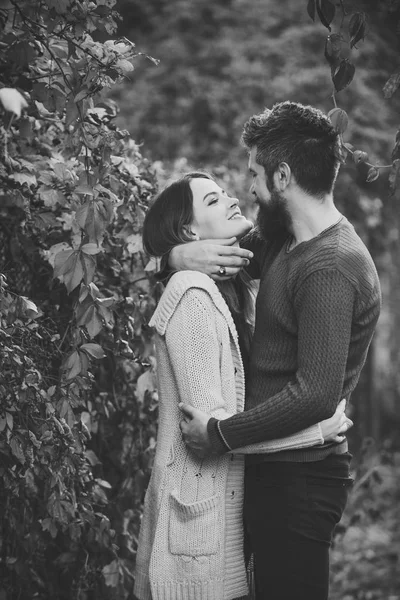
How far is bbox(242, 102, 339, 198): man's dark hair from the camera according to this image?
2387mm

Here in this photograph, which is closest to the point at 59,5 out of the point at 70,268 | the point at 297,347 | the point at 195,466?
the point at 70,268

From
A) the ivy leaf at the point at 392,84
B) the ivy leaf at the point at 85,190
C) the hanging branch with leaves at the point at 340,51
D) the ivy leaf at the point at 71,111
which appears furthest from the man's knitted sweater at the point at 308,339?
the ivy leaf at the point at 71,111

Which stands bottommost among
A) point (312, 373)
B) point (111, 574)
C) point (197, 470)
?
point (111, 574)

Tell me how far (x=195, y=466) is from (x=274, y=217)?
2.68ft

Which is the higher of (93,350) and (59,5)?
(59,5)

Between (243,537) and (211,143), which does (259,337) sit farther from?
(211,143)

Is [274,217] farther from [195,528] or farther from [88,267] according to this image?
[195,528]

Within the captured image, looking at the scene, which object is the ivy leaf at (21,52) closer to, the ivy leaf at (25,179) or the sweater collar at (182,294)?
the ivy leaf at (25,179)

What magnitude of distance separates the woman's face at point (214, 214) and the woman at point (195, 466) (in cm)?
21

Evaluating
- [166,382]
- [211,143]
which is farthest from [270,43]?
[166,382]

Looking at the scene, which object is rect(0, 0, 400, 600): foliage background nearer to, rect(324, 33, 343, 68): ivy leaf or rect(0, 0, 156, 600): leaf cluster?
rect(0, 0, 156, 600): leaf cluster

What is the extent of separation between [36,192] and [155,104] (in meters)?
5.73

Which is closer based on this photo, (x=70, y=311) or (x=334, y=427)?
(x=334, y=427)

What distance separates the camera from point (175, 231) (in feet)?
8.51
